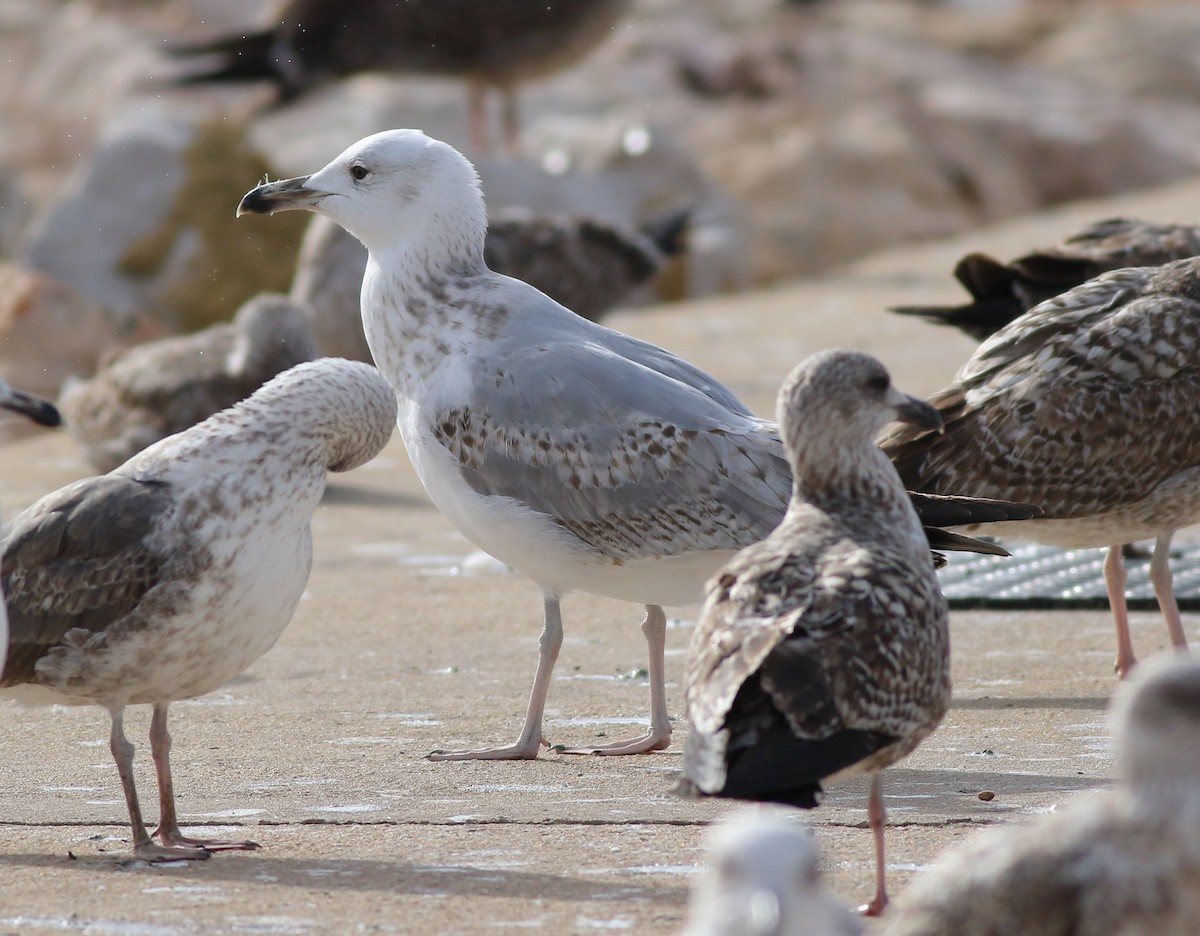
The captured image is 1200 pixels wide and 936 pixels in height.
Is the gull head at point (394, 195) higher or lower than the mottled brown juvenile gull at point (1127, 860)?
higher

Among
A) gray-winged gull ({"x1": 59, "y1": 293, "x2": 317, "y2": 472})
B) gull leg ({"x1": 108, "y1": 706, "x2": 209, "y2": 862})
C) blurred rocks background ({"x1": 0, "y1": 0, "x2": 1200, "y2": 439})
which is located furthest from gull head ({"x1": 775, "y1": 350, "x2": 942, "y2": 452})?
blurred rocks background ({"x1": 0, "y1": 0, "x2": 1200, "y2": 439})

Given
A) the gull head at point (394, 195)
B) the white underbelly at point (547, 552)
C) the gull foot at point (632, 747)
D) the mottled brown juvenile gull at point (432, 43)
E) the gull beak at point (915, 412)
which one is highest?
the mottled brown juvenile gull at point (432, 43)

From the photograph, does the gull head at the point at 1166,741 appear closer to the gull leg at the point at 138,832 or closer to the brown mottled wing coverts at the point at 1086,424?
the gull leg at the point at 138,832

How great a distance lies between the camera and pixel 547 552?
6137mm

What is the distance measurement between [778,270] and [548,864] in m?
15.5

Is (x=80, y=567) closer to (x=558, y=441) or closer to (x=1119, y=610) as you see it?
(x=558, y=441)

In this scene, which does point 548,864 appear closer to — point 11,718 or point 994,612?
point 11,718

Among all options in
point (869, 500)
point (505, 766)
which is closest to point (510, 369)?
point (505, 766)

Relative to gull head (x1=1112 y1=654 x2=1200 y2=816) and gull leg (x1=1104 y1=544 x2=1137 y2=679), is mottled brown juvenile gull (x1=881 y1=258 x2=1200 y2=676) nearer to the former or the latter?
gull leg (x1=1104 y1=544 x2=1137 y2=679)

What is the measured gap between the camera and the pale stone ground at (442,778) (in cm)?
430

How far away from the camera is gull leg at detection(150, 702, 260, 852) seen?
4.75m

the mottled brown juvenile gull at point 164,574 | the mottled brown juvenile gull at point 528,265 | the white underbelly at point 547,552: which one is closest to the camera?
the mottled brown juvenile gull at point 164,574

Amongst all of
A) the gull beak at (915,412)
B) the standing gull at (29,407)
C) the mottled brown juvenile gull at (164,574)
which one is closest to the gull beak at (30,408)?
the standing gull at (29,407)

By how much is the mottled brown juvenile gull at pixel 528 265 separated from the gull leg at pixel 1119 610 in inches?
241
